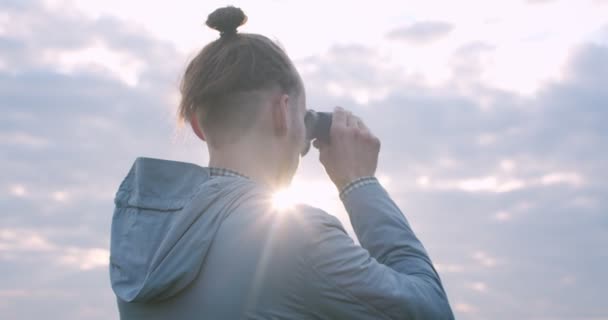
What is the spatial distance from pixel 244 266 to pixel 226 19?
1.50 meters

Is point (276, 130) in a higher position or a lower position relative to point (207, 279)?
higher

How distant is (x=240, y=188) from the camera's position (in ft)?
11.2

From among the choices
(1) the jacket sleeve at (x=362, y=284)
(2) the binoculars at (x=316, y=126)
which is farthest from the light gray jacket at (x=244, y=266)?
(2) the binoculars at (x=316, y=126)

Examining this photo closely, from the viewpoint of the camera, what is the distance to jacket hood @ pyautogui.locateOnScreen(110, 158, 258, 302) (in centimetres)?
320

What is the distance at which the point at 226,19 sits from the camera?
13.4 ft

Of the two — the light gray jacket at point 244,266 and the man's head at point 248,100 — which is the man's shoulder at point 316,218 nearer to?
the light gray jacket at point 244,266

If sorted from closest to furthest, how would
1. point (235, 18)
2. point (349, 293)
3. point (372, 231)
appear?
1. point (349, 293)
2. point (372, 231)
3. point (235, 18)

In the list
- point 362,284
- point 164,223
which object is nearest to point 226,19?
point 164,223

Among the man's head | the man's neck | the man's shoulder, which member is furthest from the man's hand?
the man's shoulder

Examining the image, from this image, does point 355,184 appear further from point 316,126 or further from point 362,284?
point 362,284

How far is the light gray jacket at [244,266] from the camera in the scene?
3.17m

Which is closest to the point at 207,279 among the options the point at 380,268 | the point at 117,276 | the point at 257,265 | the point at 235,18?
the point at 257,265

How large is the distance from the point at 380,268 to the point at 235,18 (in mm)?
1610

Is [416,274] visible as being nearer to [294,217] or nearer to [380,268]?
[380,268]
